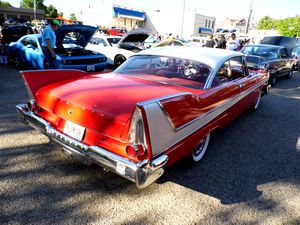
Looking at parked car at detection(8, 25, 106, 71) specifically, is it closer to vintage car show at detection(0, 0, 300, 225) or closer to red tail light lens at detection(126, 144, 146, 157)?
vintage car show at detection(0, 0, 300, 225)

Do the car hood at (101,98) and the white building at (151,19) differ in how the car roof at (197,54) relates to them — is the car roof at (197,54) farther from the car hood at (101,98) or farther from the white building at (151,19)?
the white building at (151,19)

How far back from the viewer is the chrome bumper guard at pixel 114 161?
197cm

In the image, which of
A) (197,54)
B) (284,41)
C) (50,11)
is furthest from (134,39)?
(50,11)

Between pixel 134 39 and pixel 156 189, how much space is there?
7.80 meters

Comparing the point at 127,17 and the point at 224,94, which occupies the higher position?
the point at 127,17

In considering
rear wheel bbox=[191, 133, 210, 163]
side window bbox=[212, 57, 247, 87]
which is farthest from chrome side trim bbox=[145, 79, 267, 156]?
side window bbox=[212, 57, 247, 87]

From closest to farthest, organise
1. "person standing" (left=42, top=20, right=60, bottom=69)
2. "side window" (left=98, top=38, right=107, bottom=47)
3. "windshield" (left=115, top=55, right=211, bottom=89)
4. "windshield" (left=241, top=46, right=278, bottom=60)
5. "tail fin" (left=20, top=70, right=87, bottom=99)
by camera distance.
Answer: "tail fin" (left=20, top=70, right=87, bottom=99) → "windshield" (left=115, top=55, right=211, bottom=89) → "person standing" (left=42, top=20, right=60, bottom=69) → "windshield" (left=241, top=46, right=278, bottom=60) → "side window" (left=98, top=38, right=107, bottom=47)

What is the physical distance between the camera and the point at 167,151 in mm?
2211

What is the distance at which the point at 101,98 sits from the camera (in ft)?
7.91

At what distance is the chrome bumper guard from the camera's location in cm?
197

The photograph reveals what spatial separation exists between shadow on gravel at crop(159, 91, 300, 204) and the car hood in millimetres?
992

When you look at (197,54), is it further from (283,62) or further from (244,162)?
(283,62)

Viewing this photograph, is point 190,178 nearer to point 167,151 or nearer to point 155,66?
point 167,151

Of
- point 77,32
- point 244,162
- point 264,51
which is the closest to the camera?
point 244,162
